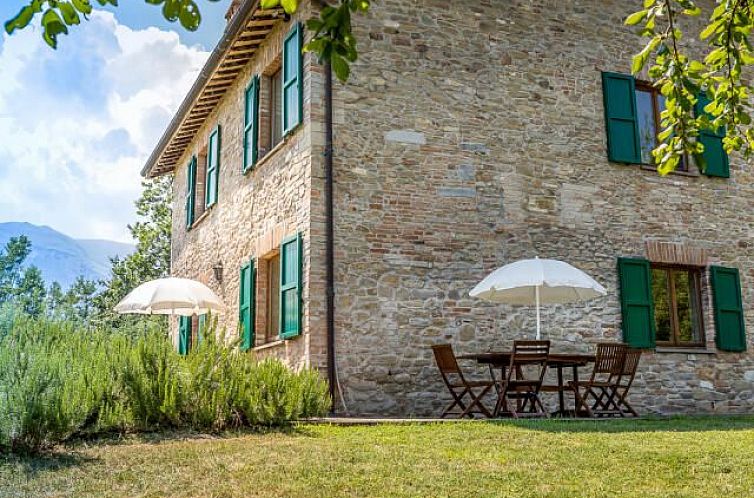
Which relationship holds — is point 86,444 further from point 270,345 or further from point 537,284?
point 537,284

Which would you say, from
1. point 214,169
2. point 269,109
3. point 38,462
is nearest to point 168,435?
point 38,462

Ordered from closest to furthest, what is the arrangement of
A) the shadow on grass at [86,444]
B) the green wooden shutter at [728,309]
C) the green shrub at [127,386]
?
the shadow on grass at [86,444] → the green shrub at [127,386] → the green wooden shutter at [728,309]

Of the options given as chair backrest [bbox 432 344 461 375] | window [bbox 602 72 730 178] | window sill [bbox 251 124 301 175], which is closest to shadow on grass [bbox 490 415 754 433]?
chair backrest [bbox 432 344 461 375]

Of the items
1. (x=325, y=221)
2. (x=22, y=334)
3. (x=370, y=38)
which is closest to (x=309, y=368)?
(x=325, y=221)

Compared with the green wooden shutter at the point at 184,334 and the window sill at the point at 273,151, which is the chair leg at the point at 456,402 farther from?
the green wooden shutter at the point at 184,334

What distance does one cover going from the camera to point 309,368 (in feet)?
31.5

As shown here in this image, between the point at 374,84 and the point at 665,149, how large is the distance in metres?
5.66

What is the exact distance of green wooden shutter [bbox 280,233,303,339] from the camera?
398 inches

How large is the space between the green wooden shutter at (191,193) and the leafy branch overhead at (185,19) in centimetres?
1275

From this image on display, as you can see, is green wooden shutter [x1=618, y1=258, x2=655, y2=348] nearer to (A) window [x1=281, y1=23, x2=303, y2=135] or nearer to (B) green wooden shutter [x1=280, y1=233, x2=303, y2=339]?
(B) green wooden shutter [x1=280, y1=233, x2=303, y2=339]

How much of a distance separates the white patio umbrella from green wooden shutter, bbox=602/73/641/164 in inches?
103

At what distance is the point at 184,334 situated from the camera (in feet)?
50.9

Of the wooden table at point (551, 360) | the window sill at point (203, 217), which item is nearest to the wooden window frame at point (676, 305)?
the wooden table at point (551, 360)

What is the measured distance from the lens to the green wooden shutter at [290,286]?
33.2ft
